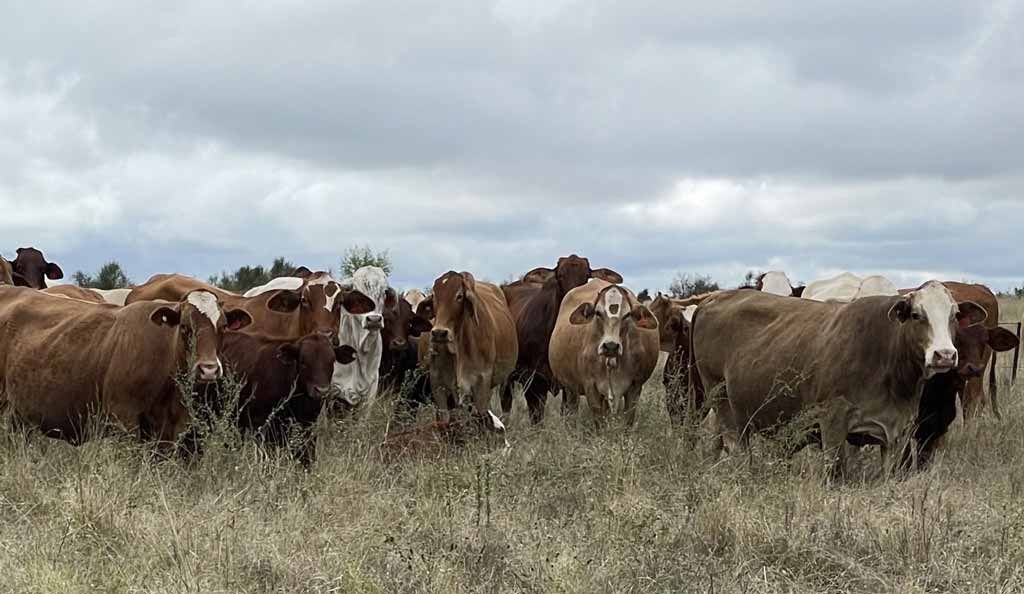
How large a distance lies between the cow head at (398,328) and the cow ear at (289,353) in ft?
8.74

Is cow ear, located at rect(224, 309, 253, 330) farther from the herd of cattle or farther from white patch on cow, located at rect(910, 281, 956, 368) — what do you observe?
white patch on cow, located at rect(910, 281, 956, 368)

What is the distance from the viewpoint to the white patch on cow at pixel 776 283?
16250 mm

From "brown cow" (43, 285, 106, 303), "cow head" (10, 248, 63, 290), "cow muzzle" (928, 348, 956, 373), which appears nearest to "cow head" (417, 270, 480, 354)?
"brown cow" (43, 285, 106, 303)

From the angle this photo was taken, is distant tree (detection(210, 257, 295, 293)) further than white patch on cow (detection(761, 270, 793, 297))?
Yes

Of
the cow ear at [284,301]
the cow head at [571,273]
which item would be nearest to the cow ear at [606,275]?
the cow head at [571,273]

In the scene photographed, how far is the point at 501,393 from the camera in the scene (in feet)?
47.9

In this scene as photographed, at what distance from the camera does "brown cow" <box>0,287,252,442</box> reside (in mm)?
8977

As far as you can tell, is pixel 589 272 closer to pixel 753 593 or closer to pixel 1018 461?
pixel 1018 461

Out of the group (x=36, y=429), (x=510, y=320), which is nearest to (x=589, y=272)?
(x=510, y=320)

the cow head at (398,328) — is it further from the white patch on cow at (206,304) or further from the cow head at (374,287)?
the white patch on cow at (206,304)

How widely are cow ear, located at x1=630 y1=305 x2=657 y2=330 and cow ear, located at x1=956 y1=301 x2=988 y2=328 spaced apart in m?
3.17

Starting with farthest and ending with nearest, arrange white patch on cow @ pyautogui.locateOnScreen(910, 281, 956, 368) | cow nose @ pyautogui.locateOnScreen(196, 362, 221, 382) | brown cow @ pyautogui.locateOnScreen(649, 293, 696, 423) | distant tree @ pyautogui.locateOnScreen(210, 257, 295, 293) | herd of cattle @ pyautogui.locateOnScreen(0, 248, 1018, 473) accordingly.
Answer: distant tree @ pyautogui.locateOnScreen(210, 257, 295, 293), brown cow @ pyautogui.locateOnScreen(649, 293, 696, 423), herd of cattle @ pyautogui.locateOnScreen(0, 248, 1018, 473), cow nose @ pyautogui.locateOnScreen(196, 362, 221, 382), white patch on cow @ pyautogui.locateOnScreen(910, 281, 956, 368)

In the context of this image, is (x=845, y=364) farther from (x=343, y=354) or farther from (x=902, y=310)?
(x=343, y=354)

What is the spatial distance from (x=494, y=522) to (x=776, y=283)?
9.86 meters
